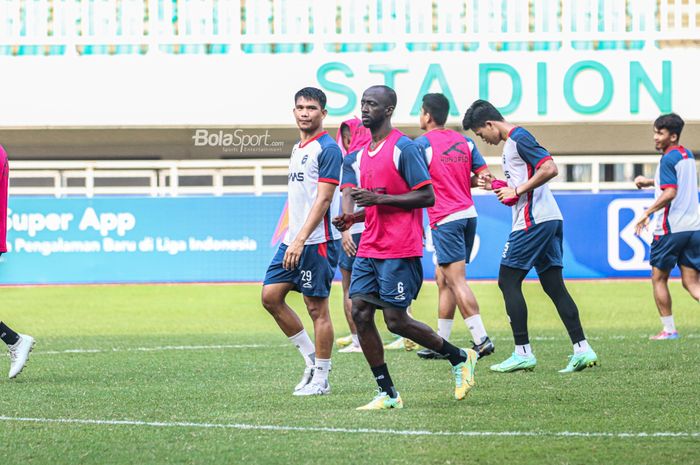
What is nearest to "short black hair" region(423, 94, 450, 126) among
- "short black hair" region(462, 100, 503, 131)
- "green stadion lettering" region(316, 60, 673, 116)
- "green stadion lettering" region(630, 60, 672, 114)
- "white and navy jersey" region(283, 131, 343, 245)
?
"short black hair" region(462, 100, 503, 131)

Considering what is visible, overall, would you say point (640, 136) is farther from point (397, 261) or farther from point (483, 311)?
point (397, 261)

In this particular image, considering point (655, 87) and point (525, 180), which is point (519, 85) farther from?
point (525, 180)

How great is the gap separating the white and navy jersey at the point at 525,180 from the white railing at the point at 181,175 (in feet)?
52.9

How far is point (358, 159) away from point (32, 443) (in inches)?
104

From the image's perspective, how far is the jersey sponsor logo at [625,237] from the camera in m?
20.3

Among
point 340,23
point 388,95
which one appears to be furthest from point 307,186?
point 340,23

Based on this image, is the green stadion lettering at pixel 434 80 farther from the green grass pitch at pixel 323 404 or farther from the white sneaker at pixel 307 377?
the white sneaker at pixel 307 377

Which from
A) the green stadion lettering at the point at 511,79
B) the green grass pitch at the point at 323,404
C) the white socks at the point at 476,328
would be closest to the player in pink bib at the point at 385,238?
the green grass pitch at the point at 323,404

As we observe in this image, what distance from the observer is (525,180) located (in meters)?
9.04

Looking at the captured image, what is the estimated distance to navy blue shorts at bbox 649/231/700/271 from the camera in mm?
11680

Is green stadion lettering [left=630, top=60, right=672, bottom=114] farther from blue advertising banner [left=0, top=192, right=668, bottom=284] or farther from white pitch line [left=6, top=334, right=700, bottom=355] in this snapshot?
white pitch line [left=6, top=334, right=700, bottom=355]

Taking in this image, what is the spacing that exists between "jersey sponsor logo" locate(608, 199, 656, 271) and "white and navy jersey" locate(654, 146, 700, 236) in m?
8.63

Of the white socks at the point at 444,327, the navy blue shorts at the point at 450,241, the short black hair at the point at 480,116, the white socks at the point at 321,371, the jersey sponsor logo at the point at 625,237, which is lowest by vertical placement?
the jersey sponsor logo at the point at 625,237

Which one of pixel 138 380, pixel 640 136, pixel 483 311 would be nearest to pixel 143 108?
pixel 640 136
